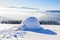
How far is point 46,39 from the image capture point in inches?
126

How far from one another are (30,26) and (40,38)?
830 millimetres

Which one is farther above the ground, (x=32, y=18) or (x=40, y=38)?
(x=32, y=18)

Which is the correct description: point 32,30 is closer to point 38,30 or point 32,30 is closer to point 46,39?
point 38,30

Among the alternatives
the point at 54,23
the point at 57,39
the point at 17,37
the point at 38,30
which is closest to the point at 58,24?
the point at 54,23

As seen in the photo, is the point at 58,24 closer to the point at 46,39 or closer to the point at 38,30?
the point at 38,30

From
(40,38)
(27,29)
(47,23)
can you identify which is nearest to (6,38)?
(40,38)

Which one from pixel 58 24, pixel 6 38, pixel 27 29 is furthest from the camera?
pixel 58 24

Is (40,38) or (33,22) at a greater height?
(33,22)

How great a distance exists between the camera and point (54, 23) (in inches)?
216

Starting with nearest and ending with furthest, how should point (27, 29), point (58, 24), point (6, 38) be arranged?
point (6, 38), point (27, 29), point (58, 24)

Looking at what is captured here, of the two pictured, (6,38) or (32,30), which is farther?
(32,30)

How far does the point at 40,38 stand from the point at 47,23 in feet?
7.54

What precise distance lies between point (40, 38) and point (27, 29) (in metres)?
0.76

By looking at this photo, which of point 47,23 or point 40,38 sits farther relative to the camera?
point 47,23
